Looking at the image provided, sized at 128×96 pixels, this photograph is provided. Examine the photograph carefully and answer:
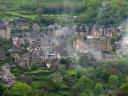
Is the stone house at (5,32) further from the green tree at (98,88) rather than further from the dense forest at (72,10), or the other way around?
the green tree at (98,88)

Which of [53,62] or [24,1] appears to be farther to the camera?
[24,1]

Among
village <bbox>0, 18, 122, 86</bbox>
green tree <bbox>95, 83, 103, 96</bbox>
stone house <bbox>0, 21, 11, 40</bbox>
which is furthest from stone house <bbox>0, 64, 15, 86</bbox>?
stone house <bbox>0, 21, 11, 40</bbox>

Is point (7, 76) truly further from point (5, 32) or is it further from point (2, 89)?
point (5, 32)

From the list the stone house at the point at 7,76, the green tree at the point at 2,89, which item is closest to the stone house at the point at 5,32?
the stone house at the point at 7,76

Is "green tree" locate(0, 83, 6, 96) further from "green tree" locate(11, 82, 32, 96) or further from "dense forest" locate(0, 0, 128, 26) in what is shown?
"dense forest" locate(0, 0, 128, 26)

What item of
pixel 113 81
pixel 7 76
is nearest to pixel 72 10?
pixel 7 76

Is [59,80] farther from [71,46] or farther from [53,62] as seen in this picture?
[71,46]

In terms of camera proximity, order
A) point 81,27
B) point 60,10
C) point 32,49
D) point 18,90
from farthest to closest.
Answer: point 60,10 < point 81,27 < point 32,49 < point 18,90

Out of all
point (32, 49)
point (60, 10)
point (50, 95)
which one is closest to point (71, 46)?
point (32, 49)
